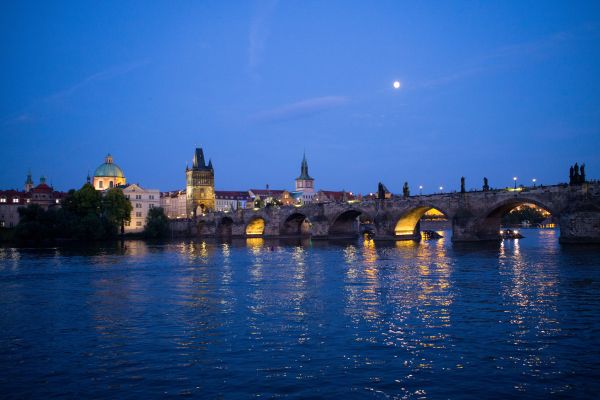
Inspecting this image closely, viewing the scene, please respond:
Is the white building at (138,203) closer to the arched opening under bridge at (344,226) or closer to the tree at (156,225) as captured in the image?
the tree at (156,225)

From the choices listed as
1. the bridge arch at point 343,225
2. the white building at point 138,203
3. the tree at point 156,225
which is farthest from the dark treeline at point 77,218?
the bridge arch at point 343,225

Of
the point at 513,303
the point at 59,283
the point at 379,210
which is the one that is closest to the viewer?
the point at 513,303

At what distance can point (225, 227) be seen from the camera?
131375 millimetres

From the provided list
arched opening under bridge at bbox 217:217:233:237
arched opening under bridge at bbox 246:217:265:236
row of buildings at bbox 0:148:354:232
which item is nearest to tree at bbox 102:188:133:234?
row of buildings at bbox 0:148:354:232

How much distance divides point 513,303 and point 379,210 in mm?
55330

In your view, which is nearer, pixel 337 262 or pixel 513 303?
pixel 513 303

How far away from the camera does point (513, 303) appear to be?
22.0 metres

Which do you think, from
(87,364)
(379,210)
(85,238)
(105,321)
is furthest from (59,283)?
(85,238)

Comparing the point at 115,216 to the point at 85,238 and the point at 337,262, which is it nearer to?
the point at 85,238

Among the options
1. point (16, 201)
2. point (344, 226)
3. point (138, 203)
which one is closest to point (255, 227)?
point (344, 226)

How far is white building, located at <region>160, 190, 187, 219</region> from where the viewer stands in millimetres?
186250

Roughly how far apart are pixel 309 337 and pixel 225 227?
116105 millimetres

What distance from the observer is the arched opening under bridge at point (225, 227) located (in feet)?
422

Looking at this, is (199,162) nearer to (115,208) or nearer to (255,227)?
(255,227)
